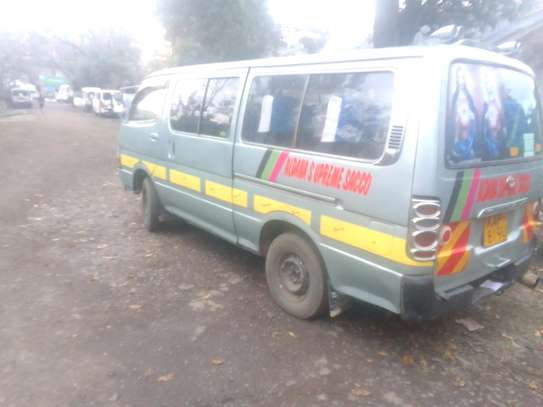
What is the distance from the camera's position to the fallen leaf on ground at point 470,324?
145 inches

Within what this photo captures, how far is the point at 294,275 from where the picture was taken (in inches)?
151

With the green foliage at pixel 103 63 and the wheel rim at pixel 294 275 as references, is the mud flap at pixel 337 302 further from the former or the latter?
the green foliage at pixel 103 63

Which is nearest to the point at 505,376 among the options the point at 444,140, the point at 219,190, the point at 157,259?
the point at 444,140

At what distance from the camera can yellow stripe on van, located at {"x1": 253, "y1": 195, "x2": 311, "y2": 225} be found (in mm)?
3454

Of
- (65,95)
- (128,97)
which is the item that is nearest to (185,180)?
(128,97)

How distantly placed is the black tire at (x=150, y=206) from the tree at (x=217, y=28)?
358 inches

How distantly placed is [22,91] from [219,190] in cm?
3650

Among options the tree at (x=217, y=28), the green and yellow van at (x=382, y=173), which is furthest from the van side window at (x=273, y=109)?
the tree at (x=217, y=28)

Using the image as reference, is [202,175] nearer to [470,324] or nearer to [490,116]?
[490,116]

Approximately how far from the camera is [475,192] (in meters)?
2.91

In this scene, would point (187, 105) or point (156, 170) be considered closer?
point (187, 105)

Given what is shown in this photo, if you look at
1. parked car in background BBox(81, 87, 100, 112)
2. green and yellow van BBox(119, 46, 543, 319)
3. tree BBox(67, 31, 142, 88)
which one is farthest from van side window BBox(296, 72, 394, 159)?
tree BBox(67, 31, 142, 88)

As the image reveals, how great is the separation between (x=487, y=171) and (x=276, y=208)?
1.56 metres

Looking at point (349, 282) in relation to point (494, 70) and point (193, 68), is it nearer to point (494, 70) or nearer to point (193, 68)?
point (494, 70)
